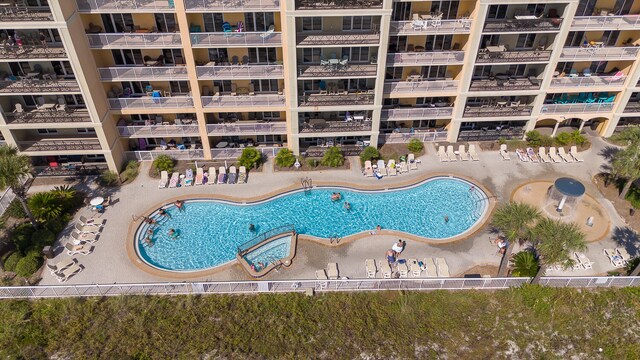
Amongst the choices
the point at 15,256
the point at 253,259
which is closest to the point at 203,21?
the point at 253,259

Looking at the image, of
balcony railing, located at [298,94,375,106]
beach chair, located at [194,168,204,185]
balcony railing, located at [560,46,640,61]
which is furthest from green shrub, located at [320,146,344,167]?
balcony railing, located at [560,46,640,61]

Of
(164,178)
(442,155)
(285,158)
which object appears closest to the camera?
(164,178)

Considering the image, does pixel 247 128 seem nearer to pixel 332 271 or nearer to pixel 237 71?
pixel 237 71

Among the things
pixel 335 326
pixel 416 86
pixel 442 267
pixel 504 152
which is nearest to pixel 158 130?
pixel 416 86

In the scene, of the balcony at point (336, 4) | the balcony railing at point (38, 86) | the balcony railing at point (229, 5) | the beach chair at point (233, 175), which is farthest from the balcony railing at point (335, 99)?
the balcony railing at point (38, 86)

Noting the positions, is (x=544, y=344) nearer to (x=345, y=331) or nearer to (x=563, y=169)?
(x=345, y=331)

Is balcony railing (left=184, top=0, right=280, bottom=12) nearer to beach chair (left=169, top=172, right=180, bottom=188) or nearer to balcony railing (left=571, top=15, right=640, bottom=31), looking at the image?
beach chair (left=169, top=172, right=180, bottom=188)
